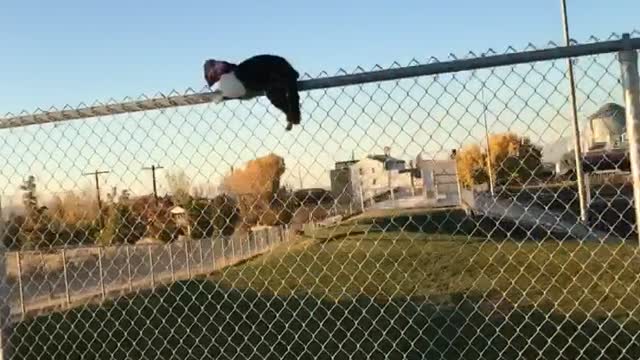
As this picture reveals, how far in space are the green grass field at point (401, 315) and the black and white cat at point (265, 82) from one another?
14.1 ft

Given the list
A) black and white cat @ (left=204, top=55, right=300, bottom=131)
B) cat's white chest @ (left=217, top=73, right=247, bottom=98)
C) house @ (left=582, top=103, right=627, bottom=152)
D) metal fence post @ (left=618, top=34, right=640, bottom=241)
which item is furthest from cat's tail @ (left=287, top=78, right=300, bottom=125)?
metal fence post @ (left=618, top=34, right=640, bottom=241)

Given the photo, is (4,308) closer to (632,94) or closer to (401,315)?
(632,94)

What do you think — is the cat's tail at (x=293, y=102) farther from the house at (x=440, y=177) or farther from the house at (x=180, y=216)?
the house at (x=180, y=216)

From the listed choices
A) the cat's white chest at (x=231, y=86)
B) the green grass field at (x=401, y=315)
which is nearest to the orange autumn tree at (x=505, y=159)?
the cat's white chest at (x=231, y=86)

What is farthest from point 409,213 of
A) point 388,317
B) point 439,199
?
point 388,317

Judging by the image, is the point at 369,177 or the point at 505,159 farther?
the point at 505,159

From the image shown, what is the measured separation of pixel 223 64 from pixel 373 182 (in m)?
0.82

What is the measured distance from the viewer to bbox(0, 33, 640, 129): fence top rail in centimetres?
270

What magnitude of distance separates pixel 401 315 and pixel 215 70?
7478mm

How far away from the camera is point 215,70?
3098 mm

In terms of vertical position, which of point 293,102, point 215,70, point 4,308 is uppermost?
point 215,70

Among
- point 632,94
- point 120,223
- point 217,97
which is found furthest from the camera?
point 120,223

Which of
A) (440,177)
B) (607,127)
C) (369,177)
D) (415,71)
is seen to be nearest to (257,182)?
(369,177)

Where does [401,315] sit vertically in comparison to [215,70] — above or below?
below
